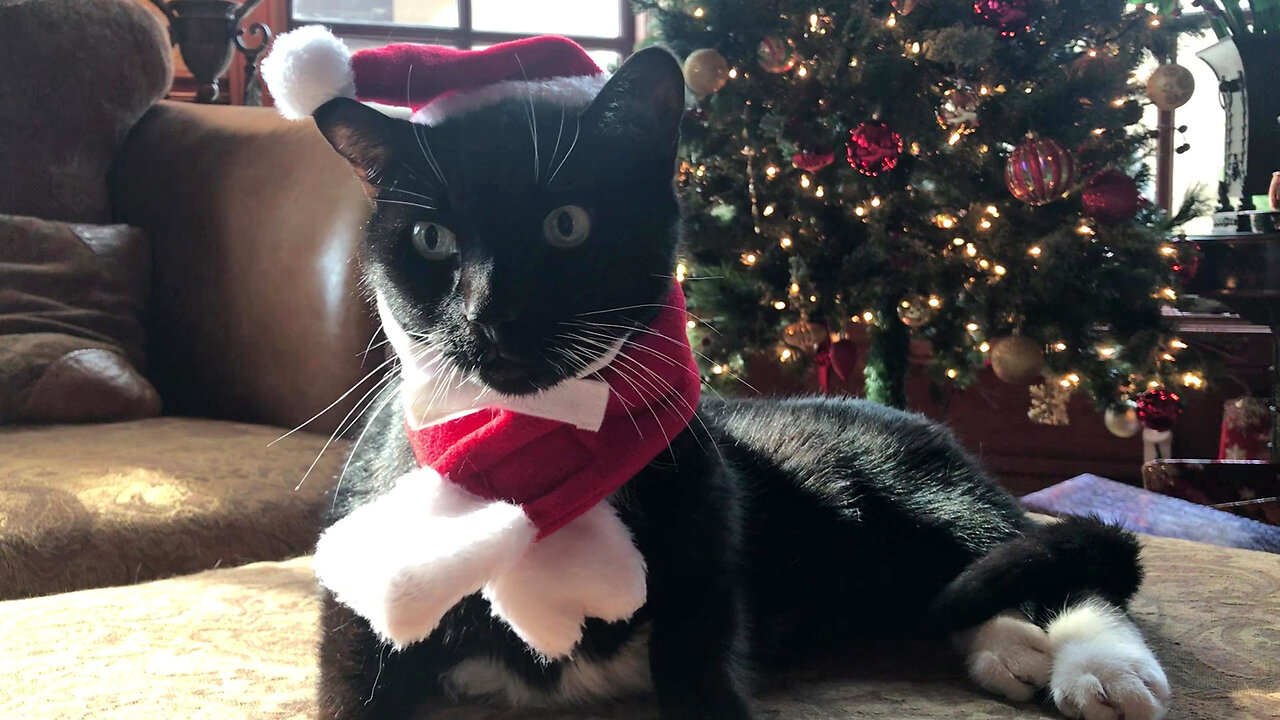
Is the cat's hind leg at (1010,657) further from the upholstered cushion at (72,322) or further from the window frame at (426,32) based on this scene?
the window frame at (426,32)

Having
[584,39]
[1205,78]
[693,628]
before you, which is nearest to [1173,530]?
[693,628]

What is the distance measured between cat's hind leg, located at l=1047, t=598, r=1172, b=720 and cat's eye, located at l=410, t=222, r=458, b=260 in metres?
0.53

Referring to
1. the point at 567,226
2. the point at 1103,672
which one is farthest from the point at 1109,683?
the point at 567,226

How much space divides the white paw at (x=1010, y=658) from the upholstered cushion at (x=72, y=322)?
1.33m

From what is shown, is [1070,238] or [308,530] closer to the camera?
[308,530]

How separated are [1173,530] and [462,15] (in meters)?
2.54

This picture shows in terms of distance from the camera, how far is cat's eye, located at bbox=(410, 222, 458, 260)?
610mm

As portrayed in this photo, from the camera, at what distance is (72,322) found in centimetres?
152

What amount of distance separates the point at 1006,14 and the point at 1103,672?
126cm

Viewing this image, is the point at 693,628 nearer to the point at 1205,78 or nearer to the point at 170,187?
the point at 170,187

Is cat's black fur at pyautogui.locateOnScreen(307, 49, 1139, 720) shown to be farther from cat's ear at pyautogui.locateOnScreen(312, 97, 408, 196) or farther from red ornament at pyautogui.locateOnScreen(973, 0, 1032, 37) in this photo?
red ornament at pyautogui.locateOnScreen(973, 0, 1032, 37)

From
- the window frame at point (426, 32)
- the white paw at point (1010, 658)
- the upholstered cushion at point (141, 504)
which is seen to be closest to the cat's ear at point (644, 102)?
the white paw at point (1010, 658)

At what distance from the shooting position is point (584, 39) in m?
3.09

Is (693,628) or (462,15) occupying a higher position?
(462,15)
